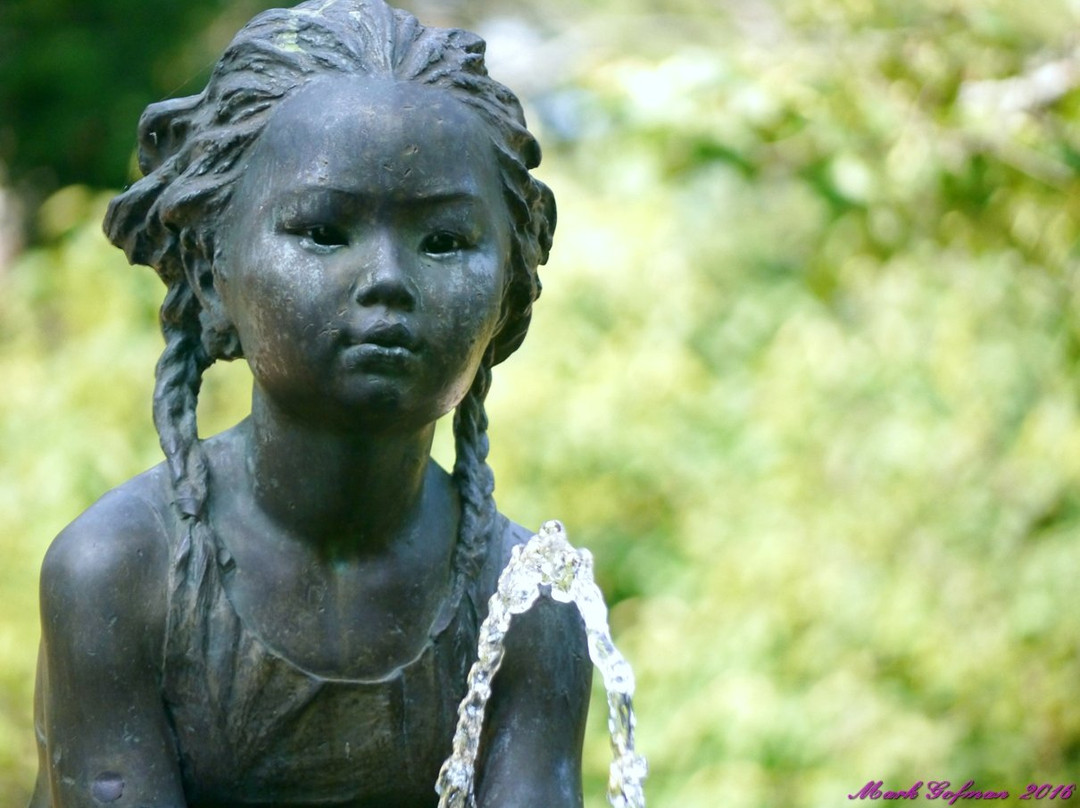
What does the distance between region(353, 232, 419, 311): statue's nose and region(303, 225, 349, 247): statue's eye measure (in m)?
0.03

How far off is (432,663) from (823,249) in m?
3.24

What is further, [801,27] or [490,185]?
[801,27]

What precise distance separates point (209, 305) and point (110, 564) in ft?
1.18

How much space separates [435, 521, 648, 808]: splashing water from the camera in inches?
96.3

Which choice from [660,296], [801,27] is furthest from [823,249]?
[660,296]

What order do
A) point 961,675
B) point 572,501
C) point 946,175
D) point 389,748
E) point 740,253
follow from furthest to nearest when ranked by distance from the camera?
1. point 740,253
2. point 572,501
3. point 961,675
4. point 946,175
5. point 389,748

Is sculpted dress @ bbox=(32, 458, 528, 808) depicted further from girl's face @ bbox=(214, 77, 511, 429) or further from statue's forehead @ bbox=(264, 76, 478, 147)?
statue's forehead @ bbox=(264, 76, 478, 147)

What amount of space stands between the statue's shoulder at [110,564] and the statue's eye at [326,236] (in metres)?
0.44

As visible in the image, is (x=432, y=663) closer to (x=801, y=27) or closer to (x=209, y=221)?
(x=209, y=221)

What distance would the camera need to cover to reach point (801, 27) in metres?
5.18

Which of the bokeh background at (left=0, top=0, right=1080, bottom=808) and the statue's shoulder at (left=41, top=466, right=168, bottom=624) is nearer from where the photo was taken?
the statue's shoulder at (left=41, top=466, right=168, bottom=624)

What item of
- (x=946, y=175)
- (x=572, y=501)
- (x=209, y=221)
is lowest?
(x=572, y=501)
